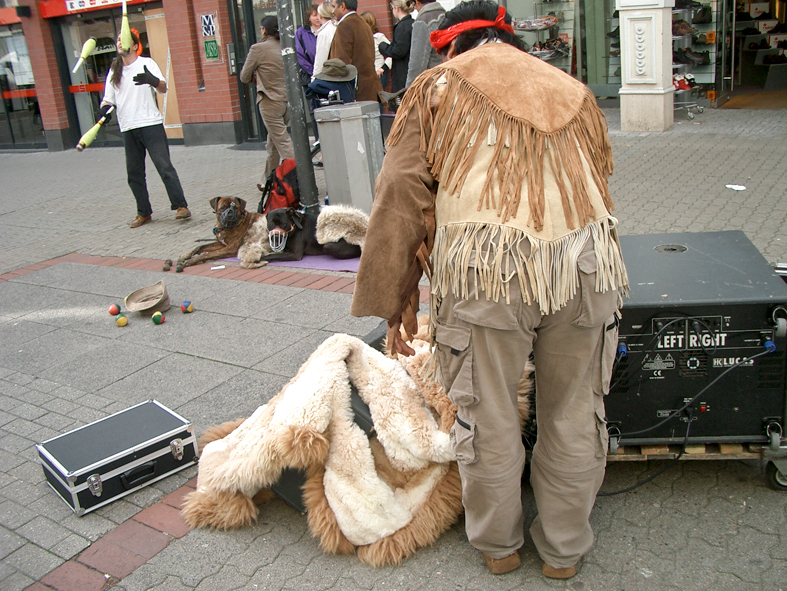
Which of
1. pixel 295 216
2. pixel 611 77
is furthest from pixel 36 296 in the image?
pixel 611 77

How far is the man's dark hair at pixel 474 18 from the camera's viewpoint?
88.4 inches

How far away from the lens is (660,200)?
6.54 metres

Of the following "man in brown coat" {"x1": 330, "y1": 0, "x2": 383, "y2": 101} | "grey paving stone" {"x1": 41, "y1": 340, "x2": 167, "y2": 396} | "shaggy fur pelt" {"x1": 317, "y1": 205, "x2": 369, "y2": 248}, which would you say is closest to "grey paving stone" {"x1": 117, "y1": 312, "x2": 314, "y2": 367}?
"grey paving stone" {"x1": 41, "y1": 340, "x2": 167, "y2": 396}

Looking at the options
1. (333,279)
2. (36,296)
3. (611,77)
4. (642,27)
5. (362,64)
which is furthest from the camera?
(611,77)

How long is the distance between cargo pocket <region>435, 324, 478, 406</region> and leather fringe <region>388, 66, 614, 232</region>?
38 cm

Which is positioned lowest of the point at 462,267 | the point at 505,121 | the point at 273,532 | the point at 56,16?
the point at 273,532

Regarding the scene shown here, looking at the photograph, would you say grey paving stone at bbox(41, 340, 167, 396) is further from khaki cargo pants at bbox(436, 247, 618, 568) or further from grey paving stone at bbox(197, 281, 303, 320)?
khaki cargo pants at bbox(436, 247, 618, 568)

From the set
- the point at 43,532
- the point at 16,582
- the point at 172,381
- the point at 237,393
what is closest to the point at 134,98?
the point at 172,381

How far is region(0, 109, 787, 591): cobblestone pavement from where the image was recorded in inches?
99.3

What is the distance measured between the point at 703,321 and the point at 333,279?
3.53m

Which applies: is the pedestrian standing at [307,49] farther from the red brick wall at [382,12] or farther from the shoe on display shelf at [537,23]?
the shoe on display shelf at [537,23]

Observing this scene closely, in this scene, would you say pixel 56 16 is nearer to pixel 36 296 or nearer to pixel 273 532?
pixel 36 296

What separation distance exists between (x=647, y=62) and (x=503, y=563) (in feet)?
27.6

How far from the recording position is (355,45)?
8.01 m
